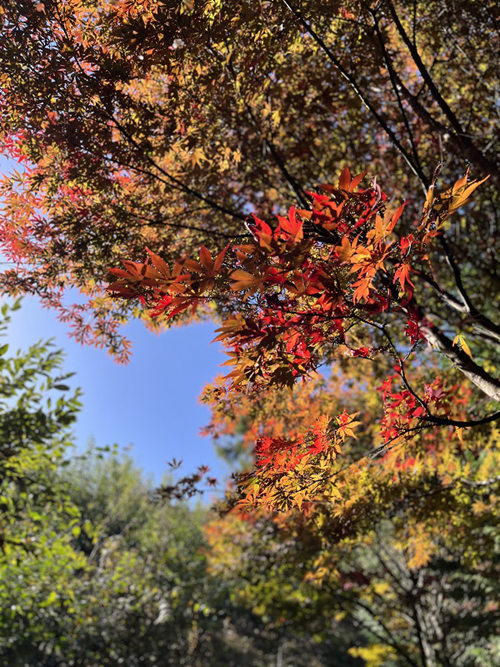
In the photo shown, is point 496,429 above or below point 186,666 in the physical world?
above

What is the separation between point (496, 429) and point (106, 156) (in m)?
3.93

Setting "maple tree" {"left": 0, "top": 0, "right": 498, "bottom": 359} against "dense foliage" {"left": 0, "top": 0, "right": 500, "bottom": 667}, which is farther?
"maple tree" {"left": 0, "top": 0, "right": 498, "bottom": 359}

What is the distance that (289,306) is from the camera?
4.77 feet

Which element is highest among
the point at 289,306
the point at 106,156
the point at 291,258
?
the point at 106,156

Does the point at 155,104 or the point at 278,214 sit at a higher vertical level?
the point at 155,104

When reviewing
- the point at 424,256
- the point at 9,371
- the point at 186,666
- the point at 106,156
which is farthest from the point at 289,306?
the point at 186,666

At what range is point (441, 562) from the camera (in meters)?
7.86

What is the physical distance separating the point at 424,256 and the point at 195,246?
7.72 feet

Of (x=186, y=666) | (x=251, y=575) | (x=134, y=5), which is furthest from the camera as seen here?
(x=186, y=666)

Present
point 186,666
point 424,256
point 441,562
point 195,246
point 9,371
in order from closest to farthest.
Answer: point 424,256 → point 195,246 → point 9,371 → point 441,562 → point 186,666

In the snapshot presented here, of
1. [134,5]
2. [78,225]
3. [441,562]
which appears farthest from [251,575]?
[134,5]

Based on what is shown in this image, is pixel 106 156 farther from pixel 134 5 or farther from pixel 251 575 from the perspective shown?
pixel 251 575

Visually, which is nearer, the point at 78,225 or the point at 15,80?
the point at 15,80

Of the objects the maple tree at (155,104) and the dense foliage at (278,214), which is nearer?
the dense foliage at (278,214)
